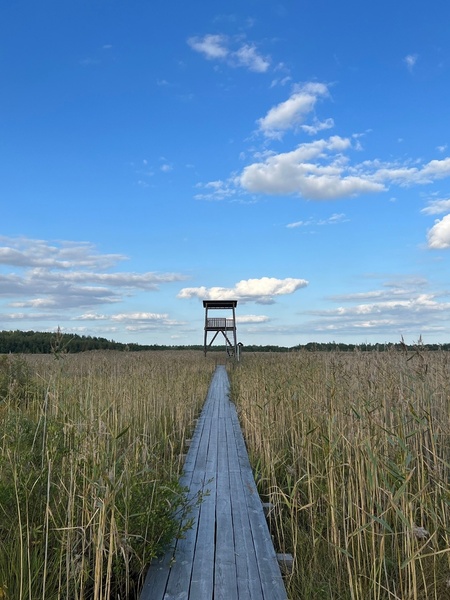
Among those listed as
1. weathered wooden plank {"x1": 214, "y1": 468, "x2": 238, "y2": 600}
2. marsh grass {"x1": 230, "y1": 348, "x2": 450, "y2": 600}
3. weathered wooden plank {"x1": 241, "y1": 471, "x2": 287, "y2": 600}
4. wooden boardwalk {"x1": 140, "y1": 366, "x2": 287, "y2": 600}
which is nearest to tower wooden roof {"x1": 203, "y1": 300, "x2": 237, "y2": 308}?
marsh grass {"x1": 230, "y1": 348, "x2": 450, "y2": 600}

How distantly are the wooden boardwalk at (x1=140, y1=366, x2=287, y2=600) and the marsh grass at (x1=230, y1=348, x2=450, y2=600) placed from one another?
0.18 m

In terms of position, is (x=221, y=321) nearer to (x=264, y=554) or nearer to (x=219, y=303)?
(x=219, y=303)

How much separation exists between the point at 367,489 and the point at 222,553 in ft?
3.86

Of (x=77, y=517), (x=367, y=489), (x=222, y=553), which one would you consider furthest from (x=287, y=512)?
(x=77, y=517)

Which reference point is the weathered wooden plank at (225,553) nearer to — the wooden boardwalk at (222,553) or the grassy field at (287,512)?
the wooden boardwalk at (222,553)

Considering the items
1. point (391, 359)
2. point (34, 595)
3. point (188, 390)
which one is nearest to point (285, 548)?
point (34, 595)

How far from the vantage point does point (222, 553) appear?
128 inches

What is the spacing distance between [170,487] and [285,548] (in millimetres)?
1054

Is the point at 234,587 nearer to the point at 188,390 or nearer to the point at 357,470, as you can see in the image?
the point at 357,470

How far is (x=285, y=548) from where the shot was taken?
3557 millimetres

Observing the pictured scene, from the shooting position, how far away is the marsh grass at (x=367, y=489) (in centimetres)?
247

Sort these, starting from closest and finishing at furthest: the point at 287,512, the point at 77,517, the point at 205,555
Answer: the point at 77,517
the point at 205,555
the point at 287,512

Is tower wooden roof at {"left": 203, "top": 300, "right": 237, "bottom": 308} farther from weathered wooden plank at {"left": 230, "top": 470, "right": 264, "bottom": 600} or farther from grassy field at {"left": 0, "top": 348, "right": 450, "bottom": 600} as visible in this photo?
weathered wooden plank at {"left": 230, "top": 470, "right": 264, "bottom": 600}

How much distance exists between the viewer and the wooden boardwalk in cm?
277
